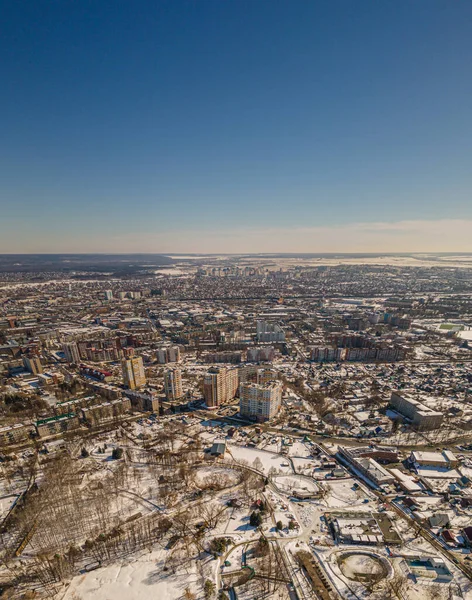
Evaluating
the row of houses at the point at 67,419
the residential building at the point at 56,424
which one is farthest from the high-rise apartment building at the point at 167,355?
the residential building at the point at 56,424

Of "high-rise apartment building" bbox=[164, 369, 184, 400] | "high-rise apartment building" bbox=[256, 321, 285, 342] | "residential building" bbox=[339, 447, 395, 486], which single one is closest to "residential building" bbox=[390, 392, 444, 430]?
"residential building" bbox=[339, 447, 395, 486]

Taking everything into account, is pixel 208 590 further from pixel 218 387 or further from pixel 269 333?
pixel 269 333

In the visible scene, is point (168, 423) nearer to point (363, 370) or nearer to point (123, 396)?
point (123, 396)

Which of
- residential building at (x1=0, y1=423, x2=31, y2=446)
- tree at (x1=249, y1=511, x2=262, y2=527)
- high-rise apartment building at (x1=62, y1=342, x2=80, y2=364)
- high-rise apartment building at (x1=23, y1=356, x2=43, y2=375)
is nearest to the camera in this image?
tree at (x1=249, y1=511, x2=262, y2=527)

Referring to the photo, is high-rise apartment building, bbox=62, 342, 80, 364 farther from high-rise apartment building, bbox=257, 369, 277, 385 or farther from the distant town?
high-rise apartment building, bbox=257, 369, 277, 385

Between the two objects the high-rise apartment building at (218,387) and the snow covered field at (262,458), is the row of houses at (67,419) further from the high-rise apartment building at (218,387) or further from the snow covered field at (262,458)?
the snow covered field at (262,458)

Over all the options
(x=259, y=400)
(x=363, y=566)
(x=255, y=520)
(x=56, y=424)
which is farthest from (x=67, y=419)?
(x=363, y=566)
